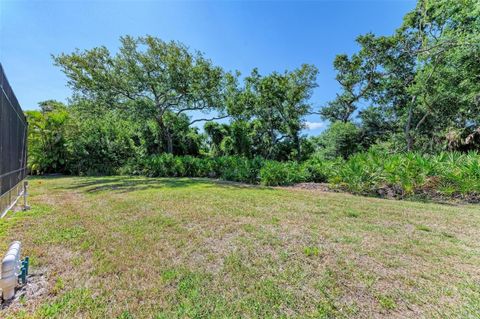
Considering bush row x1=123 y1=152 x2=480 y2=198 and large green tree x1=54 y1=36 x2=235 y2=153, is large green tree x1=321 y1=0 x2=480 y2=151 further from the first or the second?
large green tree x1=54 y1=36 x2=235 y2=153

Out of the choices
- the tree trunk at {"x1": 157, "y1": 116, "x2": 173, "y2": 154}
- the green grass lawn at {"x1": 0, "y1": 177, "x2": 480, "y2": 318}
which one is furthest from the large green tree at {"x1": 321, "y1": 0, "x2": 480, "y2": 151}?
the tree trunk at {"x1": 157, "y1": 116, "x2": 173, "y2": 154}

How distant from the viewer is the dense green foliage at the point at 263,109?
485 inches

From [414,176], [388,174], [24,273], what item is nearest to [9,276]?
[24,273]

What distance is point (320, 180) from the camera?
10.7m

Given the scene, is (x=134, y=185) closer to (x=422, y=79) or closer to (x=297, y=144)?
(x=297, y=144)

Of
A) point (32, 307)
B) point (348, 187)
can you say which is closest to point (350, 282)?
point (32, 307)

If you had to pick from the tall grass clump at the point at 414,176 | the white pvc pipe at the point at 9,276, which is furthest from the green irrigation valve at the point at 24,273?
the tall grass clump at the point at 414,176

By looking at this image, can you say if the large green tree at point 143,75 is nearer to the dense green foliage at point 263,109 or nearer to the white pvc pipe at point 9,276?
the dense green foliage at point 263,109

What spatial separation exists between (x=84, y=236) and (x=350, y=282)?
3953 millimetres

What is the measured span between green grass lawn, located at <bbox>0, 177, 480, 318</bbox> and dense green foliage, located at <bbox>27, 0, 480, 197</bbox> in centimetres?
592

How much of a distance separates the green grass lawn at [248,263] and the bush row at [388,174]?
279 centimetres

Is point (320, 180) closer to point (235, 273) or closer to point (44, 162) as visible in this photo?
point (235, 273)

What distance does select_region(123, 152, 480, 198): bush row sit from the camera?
7.35 meters

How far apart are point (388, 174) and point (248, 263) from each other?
7.43m
